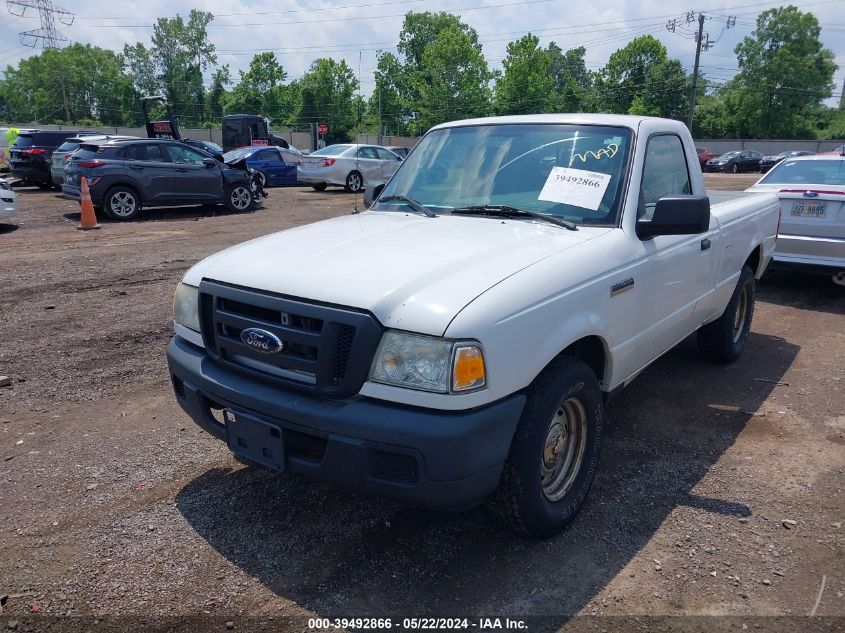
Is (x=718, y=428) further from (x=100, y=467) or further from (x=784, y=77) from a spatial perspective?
(x=784, y=77)

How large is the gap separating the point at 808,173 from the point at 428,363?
7.86 meters

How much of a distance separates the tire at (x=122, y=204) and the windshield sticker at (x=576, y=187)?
12.1 metres

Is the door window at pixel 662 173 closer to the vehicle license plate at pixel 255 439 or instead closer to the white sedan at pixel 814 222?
the vehicle license plate at pixel 255 439

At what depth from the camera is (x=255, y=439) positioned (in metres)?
2.77

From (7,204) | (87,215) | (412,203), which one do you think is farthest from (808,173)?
(7,204)

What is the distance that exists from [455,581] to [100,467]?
85.0 inches

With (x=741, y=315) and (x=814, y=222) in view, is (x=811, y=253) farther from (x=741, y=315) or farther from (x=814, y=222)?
(x=741, y=315)

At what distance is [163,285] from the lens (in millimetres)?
7867

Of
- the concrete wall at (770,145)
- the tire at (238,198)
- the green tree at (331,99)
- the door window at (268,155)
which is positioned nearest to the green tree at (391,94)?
the green tree at (331,99)

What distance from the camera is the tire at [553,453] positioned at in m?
2.72

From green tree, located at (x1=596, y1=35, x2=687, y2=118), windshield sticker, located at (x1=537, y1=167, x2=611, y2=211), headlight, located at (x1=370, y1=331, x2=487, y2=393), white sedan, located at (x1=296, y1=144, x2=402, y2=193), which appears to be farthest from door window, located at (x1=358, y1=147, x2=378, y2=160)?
green tree, located at (x1=596, y1=35, x2=687, y2=118)

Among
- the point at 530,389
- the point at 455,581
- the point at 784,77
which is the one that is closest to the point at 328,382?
the point at 530,389

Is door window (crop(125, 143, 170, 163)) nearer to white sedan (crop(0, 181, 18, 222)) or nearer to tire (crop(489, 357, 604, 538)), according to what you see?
white sedan (crop(0, 181, 18, 222))

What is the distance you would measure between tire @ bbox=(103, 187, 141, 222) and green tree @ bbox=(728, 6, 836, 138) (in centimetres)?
7795
